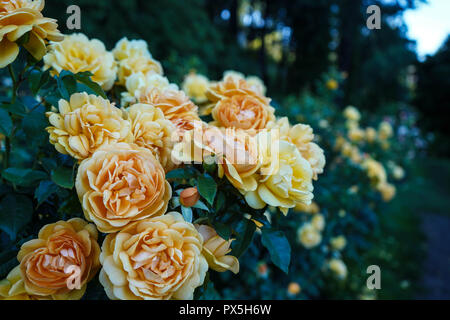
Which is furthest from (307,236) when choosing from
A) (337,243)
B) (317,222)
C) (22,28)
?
(22,28)

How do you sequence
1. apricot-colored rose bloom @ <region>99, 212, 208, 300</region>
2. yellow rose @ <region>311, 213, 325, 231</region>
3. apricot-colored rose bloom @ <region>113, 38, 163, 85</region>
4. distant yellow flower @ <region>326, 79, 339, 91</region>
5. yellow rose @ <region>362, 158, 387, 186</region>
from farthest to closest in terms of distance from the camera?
distant yellow flower @ <region>326, 79, 339, 91</region> < yellow rose @ <region>362, 158, 387, 186</region> < yellow rose @ <region>311, 213, 325, 231</region> < apricot-colored rose bloom @ <region>113, 38, 163, 85</region> < apricot-colored rose bloom @ <region>99, 212, 208, 300</region>

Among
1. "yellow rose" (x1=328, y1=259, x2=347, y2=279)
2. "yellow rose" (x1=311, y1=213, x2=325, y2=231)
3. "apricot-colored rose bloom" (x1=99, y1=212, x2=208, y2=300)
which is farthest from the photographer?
"yellow rose" (x1=328, y1=259, x2=347, y2=279)

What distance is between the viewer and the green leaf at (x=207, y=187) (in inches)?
24.6

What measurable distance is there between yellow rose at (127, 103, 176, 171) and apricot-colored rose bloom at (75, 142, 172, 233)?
0.08 metres

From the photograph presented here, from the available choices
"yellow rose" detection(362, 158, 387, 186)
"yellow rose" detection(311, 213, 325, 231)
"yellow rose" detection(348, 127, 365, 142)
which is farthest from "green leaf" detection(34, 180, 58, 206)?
"yellow rose" detection(348, 127, 365, 142)

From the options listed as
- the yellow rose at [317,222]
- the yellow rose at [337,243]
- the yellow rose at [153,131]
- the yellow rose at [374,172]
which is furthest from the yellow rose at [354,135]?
the yellow rose at [153,131]

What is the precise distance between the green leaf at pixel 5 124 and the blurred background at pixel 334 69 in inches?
34.1

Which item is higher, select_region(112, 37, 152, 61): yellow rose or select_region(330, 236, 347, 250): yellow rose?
select_region(112, 37, 152, 61): yellow rose

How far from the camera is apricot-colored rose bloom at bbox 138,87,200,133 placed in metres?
0.78

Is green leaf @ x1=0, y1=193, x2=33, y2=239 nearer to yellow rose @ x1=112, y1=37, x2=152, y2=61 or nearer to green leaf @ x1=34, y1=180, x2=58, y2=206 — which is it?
green leaf @ x1=34, y1=180, x2=58, y2=206

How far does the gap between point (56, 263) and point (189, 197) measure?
27cm

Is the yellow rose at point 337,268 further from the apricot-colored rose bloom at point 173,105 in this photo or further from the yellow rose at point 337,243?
the apricot-colored rose bloom at point 173,105

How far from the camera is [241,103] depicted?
2.97 feet
